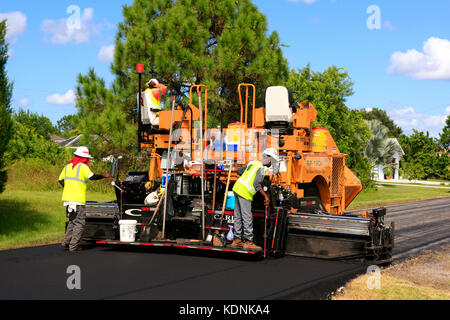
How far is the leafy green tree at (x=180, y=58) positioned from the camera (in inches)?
792

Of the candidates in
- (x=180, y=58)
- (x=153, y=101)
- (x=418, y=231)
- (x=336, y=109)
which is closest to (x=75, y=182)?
(x=153, y=101)

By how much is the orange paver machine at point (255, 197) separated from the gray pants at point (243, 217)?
0.83 ft

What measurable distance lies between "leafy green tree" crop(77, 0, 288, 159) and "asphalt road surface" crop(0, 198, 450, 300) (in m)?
10.8

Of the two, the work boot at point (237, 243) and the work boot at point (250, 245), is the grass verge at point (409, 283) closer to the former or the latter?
the work boot at point (250, 245)

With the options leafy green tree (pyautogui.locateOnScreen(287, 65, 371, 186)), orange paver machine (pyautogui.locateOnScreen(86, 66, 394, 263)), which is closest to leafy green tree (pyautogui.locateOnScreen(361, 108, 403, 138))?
leafy green tree (pyautogui.locateOnScreen(287, 65, 371, 186))

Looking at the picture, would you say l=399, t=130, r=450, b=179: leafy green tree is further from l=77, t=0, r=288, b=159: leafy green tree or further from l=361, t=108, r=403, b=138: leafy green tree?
l=77, t=0, r=288, b=159: leafy green tree

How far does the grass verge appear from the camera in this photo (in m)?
6.86

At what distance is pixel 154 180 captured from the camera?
10609 mm

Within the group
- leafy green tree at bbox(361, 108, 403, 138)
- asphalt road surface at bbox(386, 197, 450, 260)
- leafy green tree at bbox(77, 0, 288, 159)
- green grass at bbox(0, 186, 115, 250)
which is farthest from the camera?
leafy green tree at bbox(361, 108, 403, 138)

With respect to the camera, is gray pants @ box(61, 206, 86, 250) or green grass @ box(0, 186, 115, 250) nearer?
gray pants @ box(61, 206, 86, 250)

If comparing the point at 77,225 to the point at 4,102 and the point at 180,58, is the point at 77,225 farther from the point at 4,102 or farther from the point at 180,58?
the point at 180,58

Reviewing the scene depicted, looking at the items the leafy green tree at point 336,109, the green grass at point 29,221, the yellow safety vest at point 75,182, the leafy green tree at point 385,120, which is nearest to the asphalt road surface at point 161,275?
the yellow safety vest at point 75,182

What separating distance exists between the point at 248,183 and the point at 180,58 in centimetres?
1195

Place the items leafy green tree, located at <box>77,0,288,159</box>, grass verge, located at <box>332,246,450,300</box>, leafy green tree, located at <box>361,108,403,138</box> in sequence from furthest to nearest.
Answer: leafy green tree, located at <box>361,108,403,138</box> < leafy green tree, located at <box>77,0,288,159</box> < grass verge, located at <box>332,246,450,300</box>
